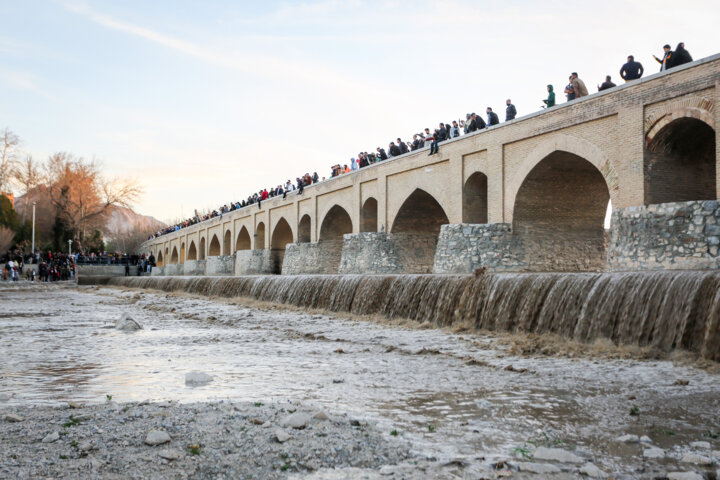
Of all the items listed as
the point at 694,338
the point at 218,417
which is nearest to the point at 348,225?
the point at 694,338

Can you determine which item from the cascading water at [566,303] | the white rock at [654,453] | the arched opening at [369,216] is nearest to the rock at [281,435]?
the white rock at [654,453]

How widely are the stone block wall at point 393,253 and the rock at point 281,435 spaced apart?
64.4 ft

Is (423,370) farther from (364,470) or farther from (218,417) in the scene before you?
(364,470)

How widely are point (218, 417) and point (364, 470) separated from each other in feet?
3.56

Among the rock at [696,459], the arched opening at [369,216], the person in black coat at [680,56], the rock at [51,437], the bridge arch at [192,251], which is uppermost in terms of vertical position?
the person in black coat at [680,56]

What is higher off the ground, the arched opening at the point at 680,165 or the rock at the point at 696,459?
the arched opening at the point at 680,165

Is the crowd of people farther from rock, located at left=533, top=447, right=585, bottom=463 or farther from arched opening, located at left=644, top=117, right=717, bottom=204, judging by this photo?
rock, located at left=533, top=447, right=585, bottom=463

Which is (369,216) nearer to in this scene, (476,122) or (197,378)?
(476,122)

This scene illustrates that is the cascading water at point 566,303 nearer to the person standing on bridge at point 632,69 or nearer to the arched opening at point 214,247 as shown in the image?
the person standing on bridge at point 632,69

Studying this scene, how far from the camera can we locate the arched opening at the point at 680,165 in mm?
13266

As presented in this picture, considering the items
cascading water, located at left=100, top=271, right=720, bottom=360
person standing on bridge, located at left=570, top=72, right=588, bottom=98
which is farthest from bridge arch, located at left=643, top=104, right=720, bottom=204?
cascading water, located at left=100, top=271, right=720, bottom=360

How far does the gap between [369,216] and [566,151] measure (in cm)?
1090

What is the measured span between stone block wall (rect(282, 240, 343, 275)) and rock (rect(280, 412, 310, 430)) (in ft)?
84.2

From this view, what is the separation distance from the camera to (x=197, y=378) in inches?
193
